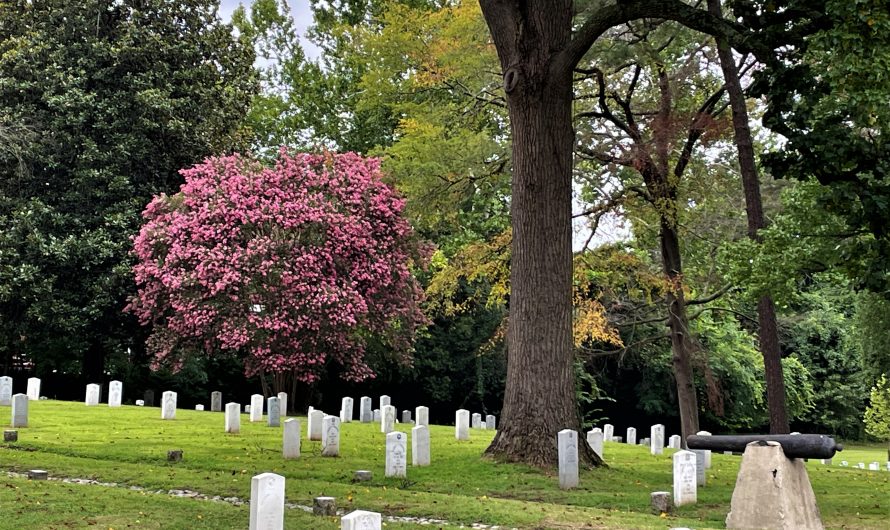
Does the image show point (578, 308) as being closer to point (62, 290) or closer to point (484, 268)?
point (484, 268)

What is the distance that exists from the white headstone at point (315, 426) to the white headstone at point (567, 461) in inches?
251

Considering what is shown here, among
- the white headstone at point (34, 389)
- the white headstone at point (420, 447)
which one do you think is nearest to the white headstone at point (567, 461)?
the white headstone at point (420, 447)

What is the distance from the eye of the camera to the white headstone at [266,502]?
7.34 m

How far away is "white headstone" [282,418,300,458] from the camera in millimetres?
14523

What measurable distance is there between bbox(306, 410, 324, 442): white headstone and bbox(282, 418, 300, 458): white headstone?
2.70m

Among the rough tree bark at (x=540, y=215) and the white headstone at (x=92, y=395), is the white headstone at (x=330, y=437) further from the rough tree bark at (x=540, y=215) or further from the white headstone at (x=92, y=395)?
the white headstone at (x=92, y=395)

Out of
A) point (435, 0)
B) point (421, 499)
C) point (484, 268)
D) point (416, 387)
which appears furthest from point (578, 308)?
point (435, 0)

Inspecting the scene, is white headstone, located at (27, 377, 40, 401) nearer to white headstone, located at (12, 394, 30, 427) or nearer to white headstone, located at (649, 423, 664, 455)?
white headstone, located at (12, 394, 30, 427)

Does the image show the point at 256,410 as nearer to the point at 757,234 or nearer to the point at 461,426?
the point at 461,426

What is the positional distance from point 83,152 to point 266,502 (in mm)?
23539

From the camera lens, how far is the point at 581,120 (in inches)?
833

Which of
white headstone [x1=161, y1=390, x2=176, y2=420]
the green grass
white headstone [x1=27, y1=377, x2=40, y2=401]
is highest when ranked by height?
white headstone [x1=27, y1=377, x2=40, y2=401]

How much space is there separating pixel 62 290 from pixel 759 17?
2316 cm

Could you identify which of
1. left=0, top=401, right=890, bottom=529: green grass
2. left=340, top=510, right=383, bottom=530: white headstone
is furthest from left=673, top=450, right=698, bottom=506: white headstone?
left=340, top=510, right=383, bottom=530: white headstone
